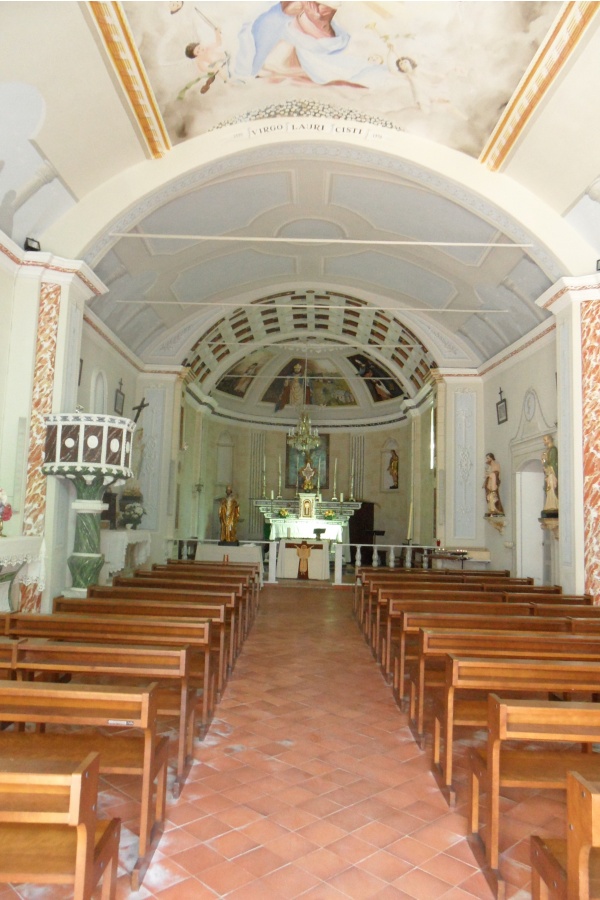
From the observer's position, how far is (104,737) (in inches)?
140

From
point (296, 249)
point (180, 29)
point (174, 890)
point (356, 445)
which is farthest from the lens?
point (356, 445)

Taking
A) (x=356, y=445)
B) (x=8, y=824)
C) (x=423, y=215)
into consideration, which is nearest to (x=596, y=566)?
(x=423, y=215)

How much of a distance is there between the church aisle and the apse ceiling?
20.4ft

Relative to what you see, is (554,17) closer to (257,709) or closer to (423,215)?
(423,215)

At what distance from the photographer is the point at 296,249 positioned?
13.1 metres

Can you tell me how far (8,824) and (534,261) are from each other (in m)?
9.54

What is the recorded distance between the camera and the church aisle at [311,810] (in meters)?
3.02

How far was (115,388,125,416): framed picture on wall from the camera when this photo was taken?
13297 millimetres

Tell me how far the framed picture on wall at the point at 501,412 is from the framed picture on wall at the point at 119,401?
769 centimetres

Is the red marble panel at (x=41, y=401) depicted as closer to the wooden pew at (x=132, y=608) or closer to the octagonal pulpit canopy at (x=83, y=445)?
the octagonal pulpit canopy at (x=83, y=445)

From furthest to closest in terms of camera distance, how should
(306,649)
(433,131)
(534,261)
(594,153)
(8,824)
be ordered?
(534,261) < (433,131) < (306,649) < (594,153) < (8,824)

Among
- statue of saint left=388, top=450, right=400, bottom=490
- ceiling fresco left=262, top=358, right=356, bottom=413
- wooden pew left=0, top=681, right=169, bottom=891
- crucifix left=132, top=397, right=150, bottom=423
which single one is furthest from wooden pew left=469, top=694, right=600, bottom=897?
ceiling fresco left=262, top=358, right=356, bottom=413

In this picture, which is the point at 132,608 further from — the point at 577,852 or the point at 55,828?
the point at 577,852

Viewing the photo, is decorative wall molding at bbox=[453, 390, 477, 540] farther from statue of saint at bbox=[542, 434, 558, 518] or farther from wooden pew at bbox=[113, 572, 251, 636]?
wooden pew at bbox=[113, 572, 251, 636]
